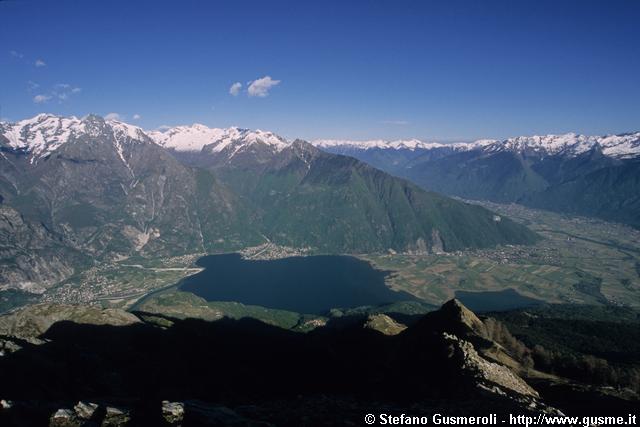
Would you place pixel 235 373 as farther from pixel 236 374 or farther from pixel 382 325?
pixel 382 325

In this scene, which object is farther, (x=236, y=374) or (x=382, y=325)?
(x=382, y=325)

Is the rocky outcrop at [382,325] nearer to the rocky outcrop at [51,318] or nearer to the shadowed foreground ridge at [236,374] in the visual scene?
the shadowed foreground ridge at [236,374]

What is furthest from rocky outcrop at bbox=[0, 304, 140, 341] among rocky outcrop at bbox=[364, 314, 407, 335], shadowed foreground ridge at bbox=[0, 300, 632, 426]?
rocky outcrop at bbox=[364, 314, 407, 335]

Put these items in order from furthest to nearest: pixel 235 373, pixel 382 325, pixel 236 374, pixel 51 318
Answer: pixel 382 325
pixel 51 318
pixel 235 373
pixel 236 374

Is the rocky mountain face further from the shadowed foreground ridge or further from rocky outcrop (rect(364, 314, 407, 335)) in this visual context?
rocky outcrop (rect(364, 314, 407, 335))

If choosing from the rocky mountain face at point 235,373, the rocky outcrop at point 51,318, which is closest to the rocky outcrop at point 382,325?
the rocky mountain face at point 235,373

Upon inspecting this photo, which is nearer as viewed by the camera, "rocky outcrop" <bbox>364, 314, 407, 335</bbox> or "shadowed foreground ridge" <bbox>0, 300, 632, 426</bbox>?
"shadowed foreground ridge" <bbox>0, 300, 632, 426</bbox>

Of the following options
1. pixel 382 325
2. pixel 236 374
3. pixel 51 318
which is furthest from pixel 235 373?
pixel 51 318
